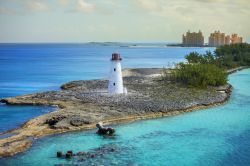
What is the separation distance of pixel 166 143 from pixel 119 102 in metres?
13.1

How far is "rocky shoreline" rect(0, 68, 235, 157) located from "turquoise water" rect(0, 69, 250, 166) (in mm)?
1315

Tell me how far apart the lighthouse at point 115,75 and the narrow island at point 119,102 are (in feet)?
4.50

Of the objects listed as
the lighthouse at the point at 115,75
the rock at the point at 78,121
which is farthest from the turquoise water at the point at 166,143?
the lighthouse at the point at 115,75

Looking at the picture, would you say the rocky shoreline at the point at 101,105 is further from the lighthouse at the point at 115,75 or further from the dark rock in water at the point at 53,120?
the lighthouse at the point at 115,75

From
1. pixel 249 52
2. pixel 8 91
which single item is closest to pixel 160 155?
pixel 8 91

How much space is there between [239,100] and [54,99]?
2294 cm

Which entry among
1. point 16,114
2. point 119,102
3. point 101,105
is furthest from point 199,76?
point 16,114

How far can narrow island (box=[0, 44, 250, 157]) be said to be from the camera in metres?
33.3

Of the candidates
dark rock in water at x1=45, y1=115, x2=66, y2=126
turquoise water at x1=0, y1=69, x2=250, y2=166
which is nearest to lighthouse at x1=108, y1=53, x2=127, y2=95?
turquoise water at x1=0, y1=69, x2=250, y2=166

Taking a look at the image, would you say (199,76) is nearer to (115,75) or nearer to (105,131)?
(115,75)

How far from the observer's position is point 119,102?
142ft

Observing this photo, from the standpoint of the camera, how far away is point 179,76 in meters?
61.8

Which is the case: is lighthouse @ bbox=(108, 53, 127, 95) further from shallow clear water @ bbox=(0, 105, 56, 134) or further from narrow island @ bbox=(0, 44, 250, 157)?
shallow clear water @ bbox=(0, 105, 56, 134)

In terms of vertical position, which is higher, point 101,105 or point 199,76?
point 199,76
